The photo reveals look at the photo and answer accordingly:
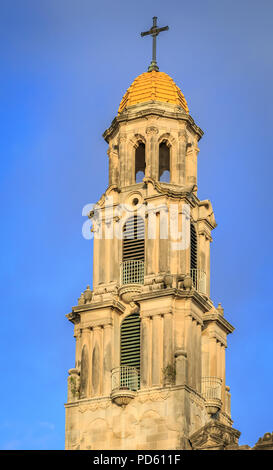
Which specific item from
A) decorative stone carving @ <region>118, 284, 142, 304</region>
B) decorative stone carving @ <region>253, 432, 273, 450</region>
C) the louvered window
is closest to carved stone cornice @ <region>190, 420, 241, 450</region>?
decorative stone carving @ <region>253, 432, 273, 450</region>

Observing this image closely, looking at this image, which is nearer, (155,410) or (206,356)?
(155,410)

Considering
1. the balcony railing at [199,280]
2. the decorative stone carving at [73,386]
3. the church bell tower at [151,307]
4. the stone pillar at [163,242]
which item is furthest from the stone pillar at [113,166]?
the decorative stone carving at [73,386]

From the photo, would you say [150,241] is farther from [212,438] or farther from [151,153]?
[212,438]

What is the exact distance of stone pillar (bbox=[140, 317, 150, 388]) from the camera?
8706 cm

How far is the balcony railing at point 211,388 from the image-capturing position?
293 feet

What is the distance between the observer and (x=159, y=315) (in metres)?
88.2

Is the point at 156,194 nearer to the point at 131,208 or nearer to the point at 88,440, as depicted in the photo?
the point at 131,208

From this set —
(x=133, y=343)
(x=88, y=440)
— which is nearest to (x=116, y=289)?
(x=133, y=343)

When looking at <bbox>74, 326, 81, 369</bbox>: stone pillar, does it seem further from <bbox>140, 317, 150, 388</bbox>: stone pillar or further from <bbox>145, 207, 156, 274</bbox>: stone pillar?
<bbox>145, 207, 156, 274</bbox>: stone pillar

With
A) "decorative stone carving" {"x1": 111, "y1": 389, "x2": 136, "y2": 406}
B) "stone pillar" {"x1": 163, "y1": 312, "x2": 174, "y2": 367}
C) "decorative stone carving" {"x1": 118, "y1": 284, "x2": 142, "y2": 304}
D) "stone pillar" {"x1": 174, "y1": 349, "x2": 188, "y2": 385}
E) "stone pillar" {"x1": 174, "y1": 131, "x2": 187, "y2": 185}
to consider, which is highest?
"stone pillar" {"x1": 174, "y1": 131, "x2": 187, "y2": 185}

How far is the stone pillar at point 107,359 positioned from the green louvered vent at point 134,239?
4.64m

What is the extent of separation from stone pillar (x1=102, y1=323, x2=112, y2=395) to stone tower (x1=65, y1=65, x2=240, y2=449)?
0.06 m

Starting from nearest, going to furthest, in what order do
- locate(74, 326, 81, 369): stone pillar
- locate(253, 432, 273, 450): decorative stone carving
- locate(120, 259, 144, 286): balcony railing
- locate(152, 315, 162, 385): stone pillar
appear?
1. locate(253, 432, 273, 450): decorative stone carving
2. locate(152, 315, 162, 385): stone pillar
3. locate(74, 326, 81, 369): stone pillar
4. locate(120, 259, 144, 286): balcony railing

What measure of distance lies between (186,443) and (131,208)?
15.4m
